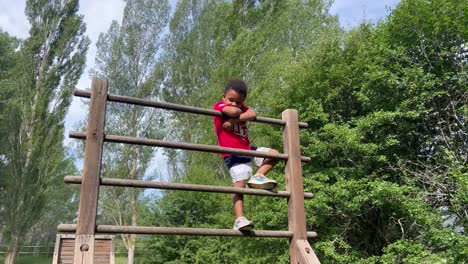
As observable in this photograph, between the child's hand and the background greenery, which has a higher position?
the background greenery

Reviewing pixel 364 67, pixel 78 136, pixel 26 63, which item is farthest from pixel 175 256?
pixel 78 136

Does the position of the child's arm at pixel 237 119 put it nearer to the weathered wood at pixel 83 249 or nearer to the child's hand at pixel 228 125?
the child's hand at pixel 228 125

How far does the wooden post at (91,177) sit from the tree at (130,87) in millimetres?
17980

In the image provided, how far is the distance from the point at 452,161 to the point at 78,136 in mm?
9034

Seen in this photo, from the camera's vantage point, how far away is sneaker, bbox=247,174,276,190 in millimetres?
2336

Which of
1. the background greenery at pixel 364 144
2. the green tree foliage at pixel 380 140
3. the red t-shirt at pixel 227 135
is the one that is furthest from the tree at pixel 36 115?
the red t-shirt at pixel 227 135

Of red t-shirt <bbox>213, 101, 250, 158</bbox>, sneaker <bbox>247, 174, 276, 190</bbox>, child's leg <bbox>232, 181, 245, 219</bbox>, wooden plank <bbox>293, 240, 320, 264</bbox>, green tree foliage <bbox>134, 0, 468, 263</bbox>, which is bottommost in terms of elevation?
wooden plank <bbox>293, 240, 320, 264</bbox>

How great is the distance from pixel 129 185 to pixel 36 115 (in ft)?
57.9

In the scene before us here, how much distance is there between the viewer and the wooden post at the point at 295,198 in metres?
2.27

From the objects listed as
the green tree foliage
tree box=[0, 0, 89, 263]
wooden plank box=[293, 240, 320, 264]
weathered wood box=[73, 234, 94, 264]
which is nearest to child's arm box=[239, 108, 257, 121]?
wooden plank box=[293, 240, 320, 264]

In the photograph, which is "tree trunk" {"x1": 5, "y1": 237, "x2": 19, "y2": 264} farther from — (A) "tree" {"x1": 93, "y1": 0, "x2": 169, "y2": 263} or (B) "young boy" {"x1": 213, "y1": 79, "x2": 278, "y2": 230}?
(B) "young boy" {"x1": 213, "y1": 79, "x2": 278, "y2": 230}

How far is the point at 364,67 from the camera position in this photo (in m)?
11.2

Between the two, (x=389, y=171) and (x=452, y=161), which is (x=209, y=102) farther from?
(x=452, y=161)

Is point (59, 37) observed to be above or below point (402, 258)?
above
